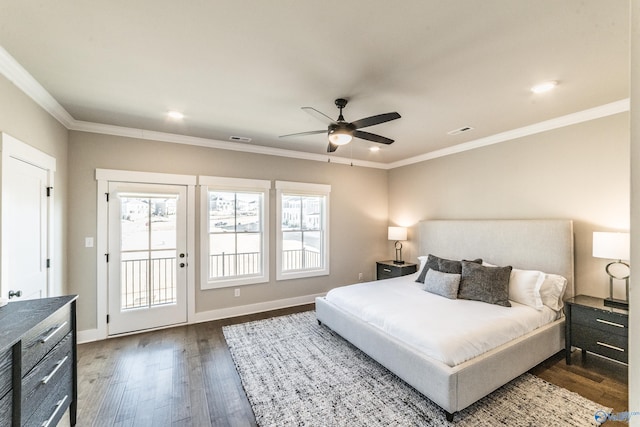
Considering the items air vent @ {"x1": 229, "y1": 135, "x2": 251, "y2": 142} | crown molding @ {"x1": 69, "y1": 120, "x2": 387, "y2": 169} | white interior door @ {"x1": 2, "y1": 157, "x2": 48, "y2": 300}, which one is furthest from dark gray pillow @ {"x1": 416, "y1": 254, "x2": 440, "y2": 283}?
white interior door @ {"x1": 2, "y1": 157, "x2": 48, "y2": 300}

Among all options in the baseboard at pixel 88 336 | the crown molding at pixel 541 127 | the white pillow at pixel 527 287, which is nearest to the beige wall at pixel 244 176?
the baseboard at pixel 88 336

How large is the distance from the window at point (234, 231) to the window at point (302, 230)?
0.94 feet

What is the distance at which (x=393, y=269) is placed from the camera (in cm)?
500

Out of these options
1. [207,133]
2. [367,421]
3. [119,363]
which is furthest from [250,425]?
[207,133]

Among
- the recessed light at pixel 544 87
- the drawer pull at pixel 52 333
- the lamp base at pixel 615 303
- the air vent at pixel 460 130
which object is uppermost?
the recessed light at pixel 544 87

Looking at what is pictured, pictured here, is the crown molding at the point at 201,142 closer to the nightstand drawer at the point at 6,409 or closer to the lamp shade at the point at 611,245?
the nightstand drawer at the point at 6,409

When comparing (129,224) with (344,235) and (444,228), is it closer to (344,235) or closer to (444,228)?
(344,235)

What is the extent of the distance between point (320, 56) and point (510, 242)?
3.34 metres

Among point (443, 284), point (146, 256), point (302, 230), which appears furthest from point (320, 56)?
point (146, 256)

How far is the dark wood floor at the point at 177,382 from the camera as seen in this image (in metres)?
2.17

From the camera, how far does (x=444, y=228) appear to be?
4523 millimetres

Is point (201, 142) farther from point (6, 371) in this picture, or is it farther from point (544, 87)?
point (544, 87)

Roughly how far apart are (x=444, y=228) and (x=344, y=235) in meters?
1.76

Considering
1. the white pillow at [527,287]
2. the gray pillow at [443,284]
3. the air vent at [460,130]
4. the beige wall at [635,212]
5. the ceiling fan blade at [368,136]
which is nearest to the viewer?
the beige wall at [635,212]
